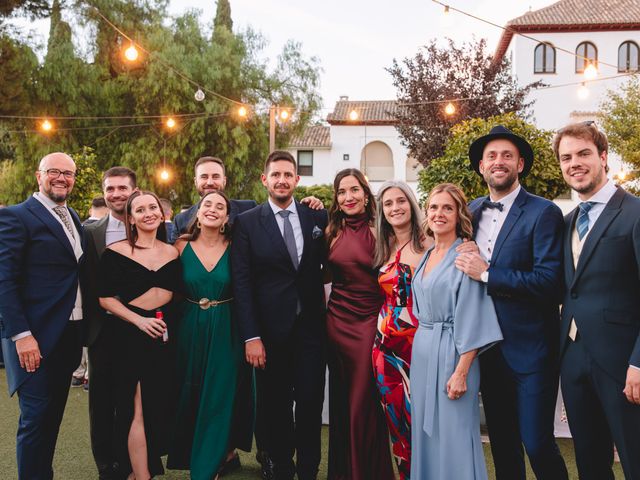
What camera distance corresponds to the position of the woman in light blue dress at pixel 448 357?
10.0 ft

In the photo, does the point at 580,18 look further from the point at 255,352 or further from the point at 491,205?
the point at 255,352

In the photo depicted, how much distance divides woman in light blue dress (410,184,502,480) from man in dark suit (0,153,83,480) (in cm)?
231

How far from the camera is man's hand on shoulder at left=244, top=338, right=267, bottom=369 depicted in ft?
12.3

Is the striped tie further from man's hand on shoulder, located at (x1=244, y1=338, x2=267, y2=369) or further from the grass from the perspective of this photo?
the grass

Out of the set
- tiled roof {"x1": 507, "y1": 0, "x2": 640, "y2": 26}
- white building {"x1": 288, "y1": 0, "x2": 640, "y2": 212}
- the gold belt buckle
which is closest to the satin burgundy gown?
the gold belt buckle

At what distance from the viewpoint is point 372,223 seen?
4027 mm

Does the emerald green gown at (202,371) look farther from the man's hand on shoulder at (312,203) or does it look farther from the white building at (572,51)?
the white building at (572,51)

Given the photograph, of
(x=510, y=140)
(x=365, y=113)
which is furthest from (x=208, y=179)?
(x=365, y=113)

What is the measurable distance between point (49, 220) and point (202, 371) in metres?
1.46

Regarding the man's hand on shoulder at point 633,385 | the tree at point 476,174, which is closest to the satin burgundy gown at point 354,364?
the man's hand on shoulder at point 633,385

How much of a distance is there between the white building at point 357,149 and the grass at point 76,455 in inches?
1160

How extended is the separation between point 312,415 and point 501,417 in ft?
4.40

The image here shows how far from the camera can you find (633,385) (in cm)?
262

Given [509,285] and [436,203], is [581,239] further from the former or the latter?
[436,203]
